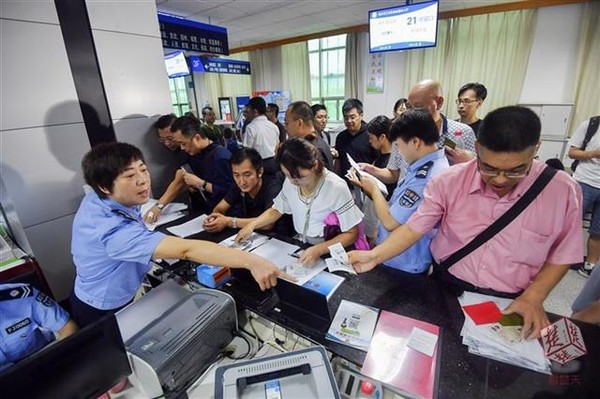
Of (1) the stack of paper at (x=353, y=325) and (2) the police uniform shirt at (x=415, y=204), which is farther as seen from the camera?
(2) the police uniform shirt at (x=415, y=204)

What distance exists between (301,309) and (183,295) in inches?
19.1

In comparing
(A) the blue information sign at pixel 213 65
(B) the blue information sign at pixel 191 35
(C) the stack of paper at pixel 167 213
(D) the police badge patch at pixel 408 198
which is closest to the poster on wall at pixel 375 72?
(B) the blue information sign at pixel 191 35

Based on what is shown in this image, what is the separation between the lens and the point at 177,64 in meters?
6.50

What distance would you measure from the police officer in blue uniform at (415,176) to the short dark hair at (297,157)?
1.41ft

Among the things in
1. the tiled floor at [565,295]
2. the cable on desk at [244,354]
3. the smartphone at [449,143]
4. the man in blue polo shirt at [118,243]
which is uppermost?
the smartphone at [449,143]

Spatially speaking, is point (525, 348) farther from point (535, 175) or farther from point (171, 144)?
point (171, 144)

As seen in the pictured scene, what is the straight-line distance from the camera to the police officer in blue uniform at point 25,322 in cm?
109

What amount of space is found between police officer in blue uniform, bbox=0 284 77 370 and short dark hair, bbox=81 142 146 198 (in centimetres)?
48

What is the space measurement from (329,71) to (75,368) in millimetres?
7770

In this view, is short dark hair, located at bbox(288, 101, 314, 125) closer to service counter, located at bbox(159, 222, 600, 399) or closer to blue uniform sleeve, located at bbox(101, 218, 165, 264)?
service counter, located at bbox(159, 222, 600, 399)

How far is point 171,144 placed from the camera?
2.62m

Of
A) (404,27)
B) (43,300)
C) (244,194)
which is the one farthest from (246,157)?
(404,27)

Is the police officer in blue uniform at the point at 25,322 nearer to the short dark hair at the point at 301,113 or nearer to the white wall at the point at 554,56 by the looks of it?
the short dark hair at the point at 301,113

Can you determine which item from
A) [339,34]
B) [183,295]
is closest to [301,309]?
[183,295]
